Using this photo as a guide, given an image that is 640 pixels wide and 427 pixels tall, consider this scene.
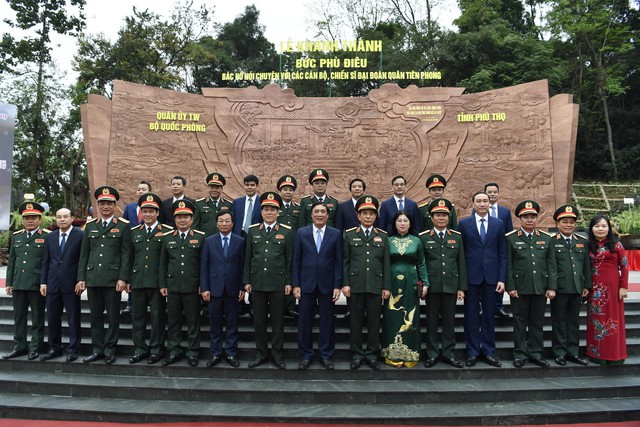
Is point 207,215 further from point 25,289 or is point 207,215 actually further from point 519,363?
point 519,363

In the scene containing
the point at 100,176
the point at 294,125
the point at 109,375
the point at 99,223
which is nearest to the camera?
the point at 109,375

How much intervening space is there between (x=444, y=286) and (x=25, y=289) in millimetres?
4023

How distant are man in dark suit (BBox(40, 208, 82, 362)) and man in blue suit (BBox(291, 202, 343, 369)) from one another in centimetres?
215

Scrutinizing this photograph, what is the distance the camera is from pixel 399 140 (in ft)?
29.0

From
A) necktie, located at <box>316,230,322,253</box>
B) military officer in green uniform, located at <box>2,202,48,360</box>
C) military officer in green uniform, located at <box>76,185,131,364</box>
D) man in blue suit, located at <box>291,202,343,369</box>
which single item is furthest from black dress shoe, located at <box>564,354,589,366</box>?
military officer in green uniform, located at <box>2,202,48,360</box>

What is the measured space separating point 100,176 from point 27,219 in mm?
4393

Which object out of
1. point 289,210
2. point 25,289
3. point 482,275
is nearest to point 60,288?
point 25,289

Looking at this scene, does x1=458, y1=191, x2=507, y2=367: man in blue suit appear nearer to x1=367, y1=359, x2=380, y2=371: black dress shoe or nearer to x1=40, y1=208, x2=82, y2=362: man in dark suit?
x1=367, y1=359, x2=380, y2=371: black dress shoe

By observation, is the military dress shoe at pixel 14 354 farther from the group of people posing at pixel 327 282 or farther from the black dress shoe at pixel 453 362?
the black dress shoe at pixel 453 362

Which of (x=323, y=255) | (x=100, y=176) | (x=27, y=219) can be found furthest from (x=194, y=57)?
(x=323, y=255)

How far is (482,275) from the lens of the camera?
3.98 m

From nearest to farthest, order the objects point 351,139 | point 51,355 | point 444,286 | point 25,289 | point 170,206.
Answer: point 444,286, point 51,355, point 25,289, point 170,206, point 351,139

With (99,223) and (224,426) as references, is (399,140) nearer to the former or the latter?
(99,223)

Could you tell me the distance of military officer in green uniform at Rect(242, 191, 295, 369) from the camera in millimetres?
3816
